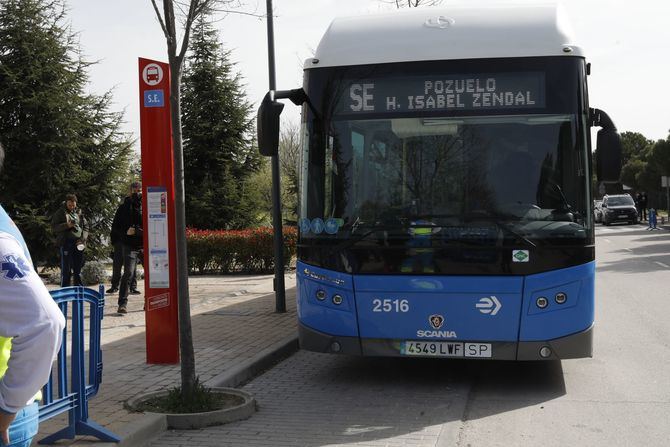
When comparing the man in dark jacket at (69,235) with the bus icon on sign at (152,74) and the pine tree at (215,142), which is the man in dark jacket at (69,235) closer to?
the bus icon on sign at (152,74)

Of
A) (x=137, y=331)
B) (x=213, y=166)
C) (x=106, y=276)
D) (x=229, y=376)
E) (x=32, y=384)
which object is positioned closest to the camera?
(x=32, y=384)

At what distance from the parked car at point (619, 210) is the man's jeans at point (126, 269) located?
44.1 metres

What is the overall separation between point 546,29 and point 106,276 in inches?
503

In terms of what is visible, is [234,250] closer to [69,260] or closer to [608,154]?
[69,260]

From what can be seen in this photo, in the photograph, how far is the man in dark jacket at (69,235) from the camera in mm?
13406

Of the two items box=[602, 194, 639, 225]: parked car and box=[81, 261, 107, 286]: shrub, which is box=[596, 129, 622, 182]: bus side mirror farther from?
box=[602, 194, 639, 225]: parked car

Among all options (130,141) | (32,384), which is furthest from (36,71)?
(32,384)

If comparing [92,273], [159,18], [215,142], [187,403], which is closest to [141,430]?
[187,403]

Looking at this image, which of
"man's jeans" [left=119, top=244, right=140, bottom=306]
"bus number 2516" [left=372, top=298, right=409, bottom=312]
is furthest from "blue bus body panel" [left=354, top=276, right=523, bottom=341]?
"man's jeans" [left=119, top=244, right=140, bottom=306]

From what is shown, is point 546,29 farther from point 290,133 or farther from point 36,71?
point 290,133

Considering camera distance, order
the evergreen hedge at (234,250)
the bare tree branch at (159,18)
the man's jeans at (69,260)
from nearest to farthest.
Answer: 1. the bare tree branch at (159,18)
2. the man's jeans at (69,260)
3. the evergreen hedge at (234,250)

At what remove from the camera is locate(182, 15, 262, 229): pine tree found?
31.1 meters

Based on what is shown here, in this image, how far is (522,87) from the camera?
7.14 metres

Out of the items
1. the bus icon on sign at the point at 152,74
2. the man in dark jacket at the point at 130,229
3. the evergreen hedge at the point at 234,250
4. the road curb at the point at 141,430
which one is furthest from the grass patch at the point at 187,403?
the evergreen hedge at the point at 234,250
